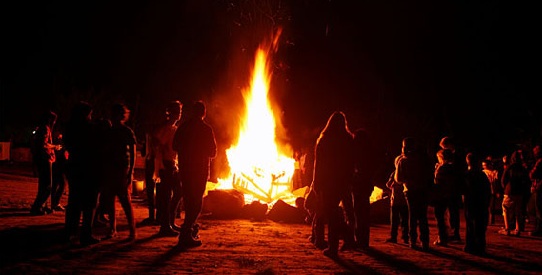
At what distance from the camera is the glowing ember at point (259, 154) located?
1535 centimetres

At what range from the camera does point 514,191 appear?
11.3 m

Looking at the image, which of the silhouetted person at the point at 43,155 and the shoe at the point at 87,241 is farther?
the silhouetted person at the point at 43,155

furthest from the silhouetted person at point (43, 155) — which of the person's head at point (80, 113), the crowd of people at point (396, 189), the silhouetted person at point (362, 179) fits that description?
the silhouetted person at point (362, 179)

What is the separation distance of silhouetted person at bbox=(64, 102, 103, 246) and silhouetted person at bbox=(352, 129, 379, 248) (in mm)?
4095

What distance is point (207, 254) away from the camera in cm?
755

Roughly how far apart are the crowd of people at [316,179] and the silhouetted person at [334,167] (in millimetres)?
15

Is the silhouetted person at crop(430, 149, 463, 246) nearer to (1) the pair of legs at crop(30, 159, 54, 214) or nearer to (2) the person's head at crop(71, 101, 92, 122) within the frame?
(2) the person's head at crop(71, 101, 92, 122)

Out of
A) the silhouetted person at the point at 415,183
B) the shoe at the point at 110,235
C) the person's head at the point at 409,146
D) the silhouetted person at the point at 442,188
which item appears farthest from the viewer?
the silhouetted person at the point at 442,188

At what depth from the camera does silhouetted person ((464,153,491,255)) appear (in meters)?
8.55

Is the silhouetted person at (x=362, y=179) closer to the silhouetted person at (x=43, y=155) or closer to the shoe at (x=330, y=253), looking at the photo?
the shoe at (x=330, y=253)

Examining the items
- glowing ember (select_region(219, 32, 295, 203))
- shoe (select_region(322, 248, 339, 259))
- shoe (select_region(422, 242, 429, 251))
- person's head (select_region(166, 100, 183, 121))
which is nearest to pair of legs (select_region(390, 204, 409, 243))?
shoe (select_region(422, 242, 429, 251))

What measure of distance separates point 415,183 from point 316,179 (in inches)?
72.4

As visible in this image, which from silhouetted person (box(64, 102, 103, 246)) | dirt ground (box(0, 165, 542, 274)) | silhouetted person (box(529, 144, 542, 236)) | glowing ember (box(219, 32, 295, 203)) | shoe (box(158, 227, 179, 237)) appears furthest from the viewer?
glowing ember (box(219, 32, 295, 203))

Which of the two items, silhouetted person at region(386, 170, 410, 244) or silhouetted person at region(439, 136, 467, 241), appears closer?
silhouetted person at region(439, 136, 467, 241)
